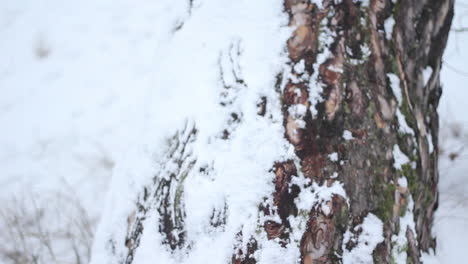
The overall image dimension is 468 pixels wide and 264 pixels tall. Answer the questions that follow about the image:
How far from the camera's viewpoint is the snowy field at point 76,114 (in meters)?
1.90

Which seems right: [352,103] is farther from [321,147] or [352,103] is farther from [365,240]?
[365,240]

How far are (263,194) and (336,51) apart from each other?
39 cm

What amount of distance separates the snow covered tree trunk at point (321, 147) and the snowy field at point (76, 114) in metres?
0.72

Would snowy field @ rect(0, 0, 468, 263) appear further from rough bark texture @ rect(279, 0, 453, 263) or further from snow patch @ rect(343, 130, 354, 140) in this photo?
snow patch @ rect(343, 130, 354, 140)

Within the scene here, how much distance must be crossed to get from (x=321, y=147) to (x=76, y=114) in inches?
102

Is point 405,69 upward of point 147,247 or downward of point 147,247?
upward

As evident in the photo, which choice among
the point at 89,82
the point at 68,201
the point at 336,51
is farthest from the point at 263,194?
the point at 89,82

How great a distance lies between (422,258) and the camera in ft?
3.56

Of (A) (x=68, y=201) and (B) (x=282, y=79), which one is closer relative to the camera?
(B) (x=282, y=79)

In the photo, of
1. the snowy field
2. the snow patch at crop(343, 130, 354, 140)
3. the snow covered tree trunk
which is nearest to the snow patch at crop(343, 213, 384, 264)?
the snow covered tree trunk

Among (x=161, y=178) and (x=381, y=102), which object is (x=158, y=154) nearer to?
(x=161, y=178)

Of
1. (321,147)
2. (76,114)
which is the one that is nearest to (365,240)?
(321,147)

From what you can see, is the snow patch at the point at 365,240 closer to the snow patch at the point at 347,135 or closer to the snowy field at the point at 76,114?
the snow patch at the point at 347,135

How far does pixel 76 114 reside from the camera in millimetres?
2988
